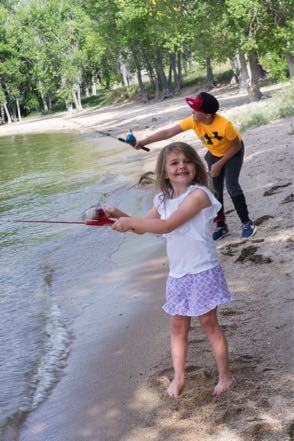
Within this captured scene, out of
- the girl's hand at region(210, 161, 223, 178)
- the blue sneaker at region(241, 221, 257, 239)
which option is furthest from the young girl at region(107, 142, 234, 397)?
the blue sneaker at region(241, 221, 257, 239)

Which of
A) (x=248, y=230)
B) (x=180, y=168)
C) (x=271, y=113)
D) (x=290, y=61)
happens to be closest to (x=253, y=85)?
(x=290, y=61)

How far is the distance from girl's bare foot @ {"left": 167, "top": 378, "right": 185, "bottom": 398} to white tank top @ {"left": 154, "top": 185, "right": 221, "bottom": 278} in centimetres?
71

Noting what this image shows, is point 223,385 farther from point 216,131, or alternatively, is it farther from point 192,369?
point 216,131

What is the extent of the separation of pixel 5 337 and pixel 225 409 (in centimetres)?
319

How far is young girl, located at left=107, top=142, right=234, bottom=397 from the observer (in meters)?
3.58

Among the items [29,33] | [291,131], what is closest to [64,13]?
[29,33]

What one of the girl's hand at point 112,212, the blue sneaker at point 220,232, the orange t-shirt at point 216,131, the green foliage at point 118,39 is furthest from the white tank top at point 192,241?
the green foliage at point 118,39

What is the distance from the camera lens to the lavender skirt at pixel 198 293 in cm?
359

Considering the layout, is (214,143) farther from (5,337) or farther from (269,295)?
(5,337)

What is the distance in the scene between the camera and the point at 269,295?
16.7 ft

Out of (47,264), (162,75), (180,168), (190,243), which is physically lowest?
(47,264)

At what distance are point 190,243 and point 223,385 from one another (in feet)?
2.96

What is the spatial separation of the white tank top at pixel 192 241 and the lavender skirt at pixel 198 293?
41 millimetres

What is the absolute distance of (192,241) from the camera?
359cm
